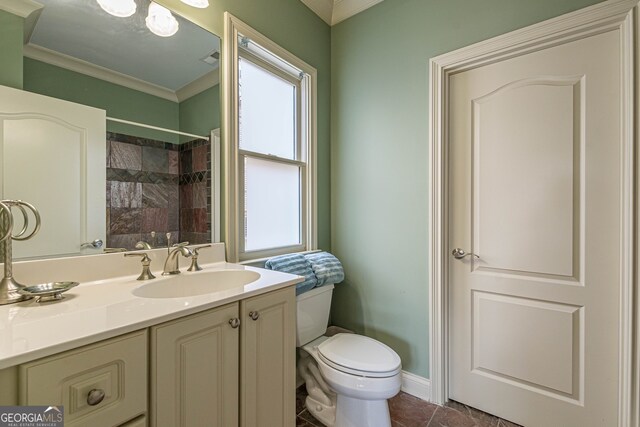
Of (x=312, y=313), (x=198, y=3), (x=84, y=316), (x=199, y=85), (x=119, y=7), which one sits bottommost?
(x=312, y=313)

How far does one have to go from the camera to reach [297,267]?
1.61 metres

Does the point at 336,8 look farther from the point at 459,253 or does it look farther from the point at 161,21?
the point at 459,253

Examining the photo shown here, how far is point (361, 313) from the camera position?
1.97 meters

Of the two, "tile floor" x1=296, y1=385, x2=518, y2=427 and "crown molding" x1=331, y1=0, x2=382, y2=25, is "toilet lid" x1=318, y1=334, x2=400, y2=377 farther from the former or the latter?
"crown molding" x1=331, y1=0, x2=382, y2=25

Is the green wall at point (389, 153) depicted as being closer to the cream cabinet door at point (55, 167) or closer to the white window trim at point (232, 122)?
the white window trim at point (232, 122)

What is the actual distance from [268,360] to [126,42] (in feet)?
4.69

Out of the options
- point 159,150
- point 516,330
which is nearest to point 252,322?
point 159,150

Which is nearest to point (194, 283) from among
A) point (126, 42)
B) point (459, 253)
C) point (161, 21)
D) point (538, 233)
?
point (126, 42)

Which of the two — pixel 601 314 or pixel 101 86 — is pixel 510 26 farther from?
pixel 101 86

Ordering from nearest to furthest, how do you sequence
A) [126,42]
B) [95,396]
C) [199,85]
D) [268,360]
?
[95,396] → [268,360] → [126,42] → [199,85]

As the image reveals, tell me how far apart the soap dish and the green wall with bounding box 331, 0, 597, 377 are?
1537 millimetres

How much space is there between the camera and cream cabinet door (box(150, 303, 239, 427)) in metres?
0.76

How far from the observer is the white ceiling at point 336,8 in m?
1.92

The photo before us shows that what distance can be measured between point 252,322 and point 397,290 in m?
1.09
